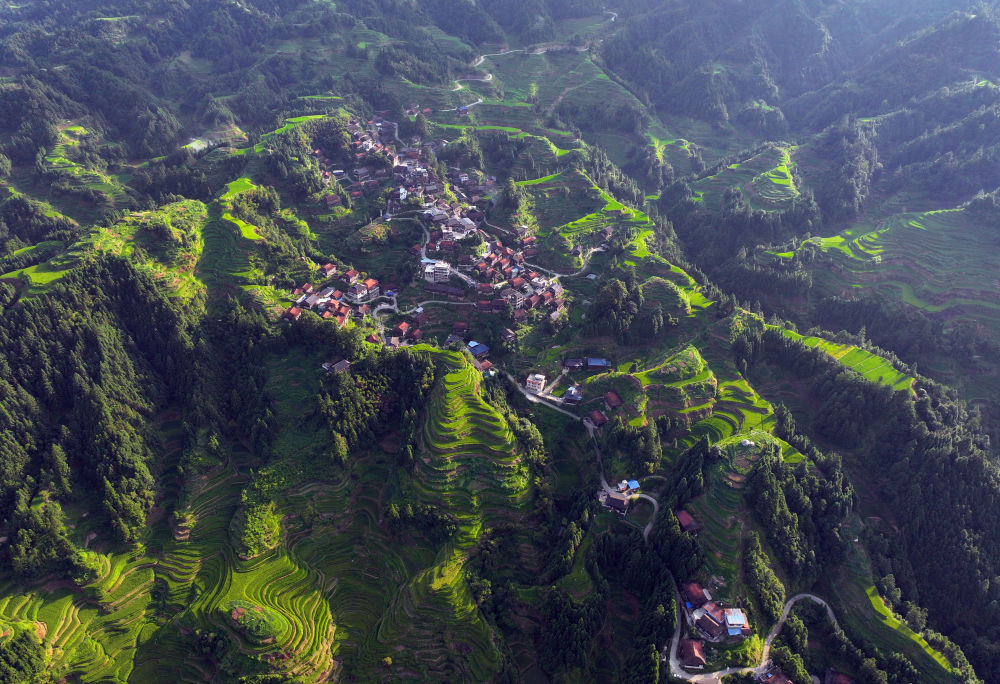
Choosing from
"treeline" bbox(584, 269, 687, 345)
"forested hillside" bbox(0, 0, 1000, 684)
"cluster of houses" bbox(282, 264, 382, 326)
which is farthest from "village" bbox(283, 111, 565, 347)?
"treeline" bbox(584, 269, 687, 345)

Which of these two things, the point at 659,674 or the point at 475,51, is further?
the point at 475,51

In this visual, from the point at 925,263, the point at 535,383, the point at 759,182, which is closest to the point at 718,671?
the point at 535,383

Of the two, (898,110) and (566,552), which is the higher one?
(898,110)

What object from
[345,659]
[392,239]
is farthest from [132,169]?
[345,659]

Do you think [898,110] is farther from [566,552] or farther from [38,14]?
[38,14]

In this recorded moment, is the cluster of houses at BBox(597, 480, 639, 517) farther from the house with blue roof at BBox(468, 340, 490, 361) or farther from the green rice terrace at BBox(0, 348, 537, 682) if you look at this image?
the house with blue roof at BBox(468, 340, 490, 361)
